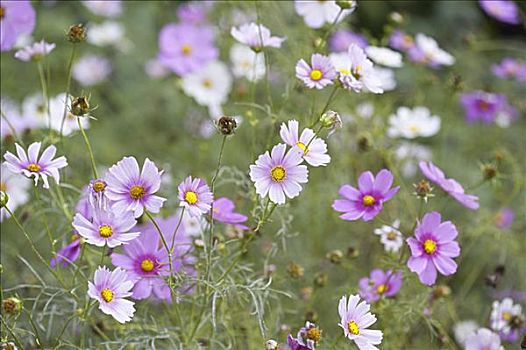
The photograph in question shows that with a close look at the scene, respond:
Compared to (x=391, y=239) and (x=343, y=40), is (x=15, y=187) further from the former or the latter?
(x=343, y=40)

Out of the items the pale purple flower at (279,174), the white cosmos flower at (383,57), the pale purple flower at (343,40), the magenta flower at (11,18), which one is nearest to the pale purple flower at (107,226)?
the pale purple flower at (279,174)

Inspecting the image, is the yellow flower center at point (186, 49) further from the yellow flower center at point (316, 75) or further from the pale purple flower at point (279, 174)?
the pale purple flower at point (279, 174)

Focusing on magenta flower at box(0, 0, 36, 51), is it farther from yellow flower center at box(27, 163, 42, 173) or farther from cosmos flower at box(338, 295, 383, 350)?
cosmos flower at box(338, 295, 383, 350)

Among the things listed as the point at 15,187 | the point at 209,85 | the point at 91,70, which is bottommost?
the point at 91,70

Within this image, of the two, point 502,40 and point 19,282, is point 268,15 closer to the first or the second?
point 19,282

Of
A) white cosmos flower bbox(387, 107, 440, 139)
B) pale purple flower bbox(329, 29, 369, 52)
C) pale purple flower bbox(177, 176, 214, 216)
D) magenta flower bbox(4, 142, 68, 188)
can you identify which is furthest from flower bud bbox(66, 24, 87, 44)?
pale purple flower bbox(329, 29, 369, 52)

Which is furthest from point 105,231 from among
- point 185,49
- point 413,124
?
point 185,49
